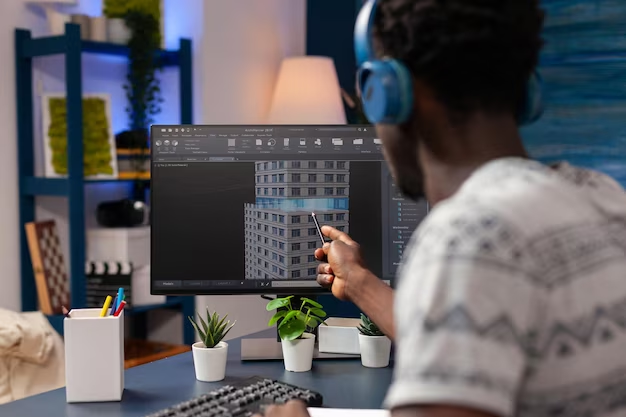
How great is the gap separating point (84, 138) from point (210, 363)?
1793 mm

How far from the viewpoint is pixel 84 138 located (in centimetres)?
308

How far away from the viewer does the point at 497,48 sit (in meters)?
0.71

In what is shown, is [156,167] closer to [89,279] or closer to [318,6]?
[89,279]

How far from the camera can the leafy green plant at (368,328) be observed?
1615 mm

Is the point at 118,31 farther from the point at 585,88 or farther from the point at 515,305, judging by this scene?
the point at 515,305

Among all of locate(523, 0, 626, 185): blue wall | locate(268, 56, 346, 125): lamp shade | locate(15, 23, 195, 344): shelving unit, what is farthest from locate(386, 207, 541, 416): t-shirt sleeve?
locate(268, 56, 346, 125): lamp shade

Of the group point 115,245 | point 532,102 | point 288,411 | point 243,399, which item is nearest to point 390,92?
point 532,102

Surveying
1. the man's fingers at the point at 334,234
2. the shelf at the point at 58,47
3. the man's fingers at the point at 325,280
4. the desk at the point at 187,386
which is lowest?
the desk at the point at 187,386

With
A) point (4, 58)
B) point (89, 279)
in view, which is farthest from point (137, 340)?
point (4, 58)

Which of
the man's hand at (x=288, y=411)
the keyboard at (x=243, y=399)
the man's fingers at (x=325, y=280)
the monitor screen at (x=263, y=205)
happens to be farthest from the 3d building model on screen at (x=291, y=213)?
the man's hand at (x=288, y=411)

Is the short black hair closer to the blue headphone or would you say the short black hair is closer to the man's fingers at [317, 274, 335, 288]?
the blue headphone

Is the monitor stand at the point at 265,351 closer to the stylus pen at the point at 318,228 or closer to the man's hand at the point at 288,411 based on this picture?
the stylus pen at the point at 318,228

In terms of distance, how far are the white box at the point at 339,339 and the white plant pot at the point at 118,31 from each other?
76.6 inches

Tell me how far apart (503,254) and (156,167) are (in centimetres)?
111
